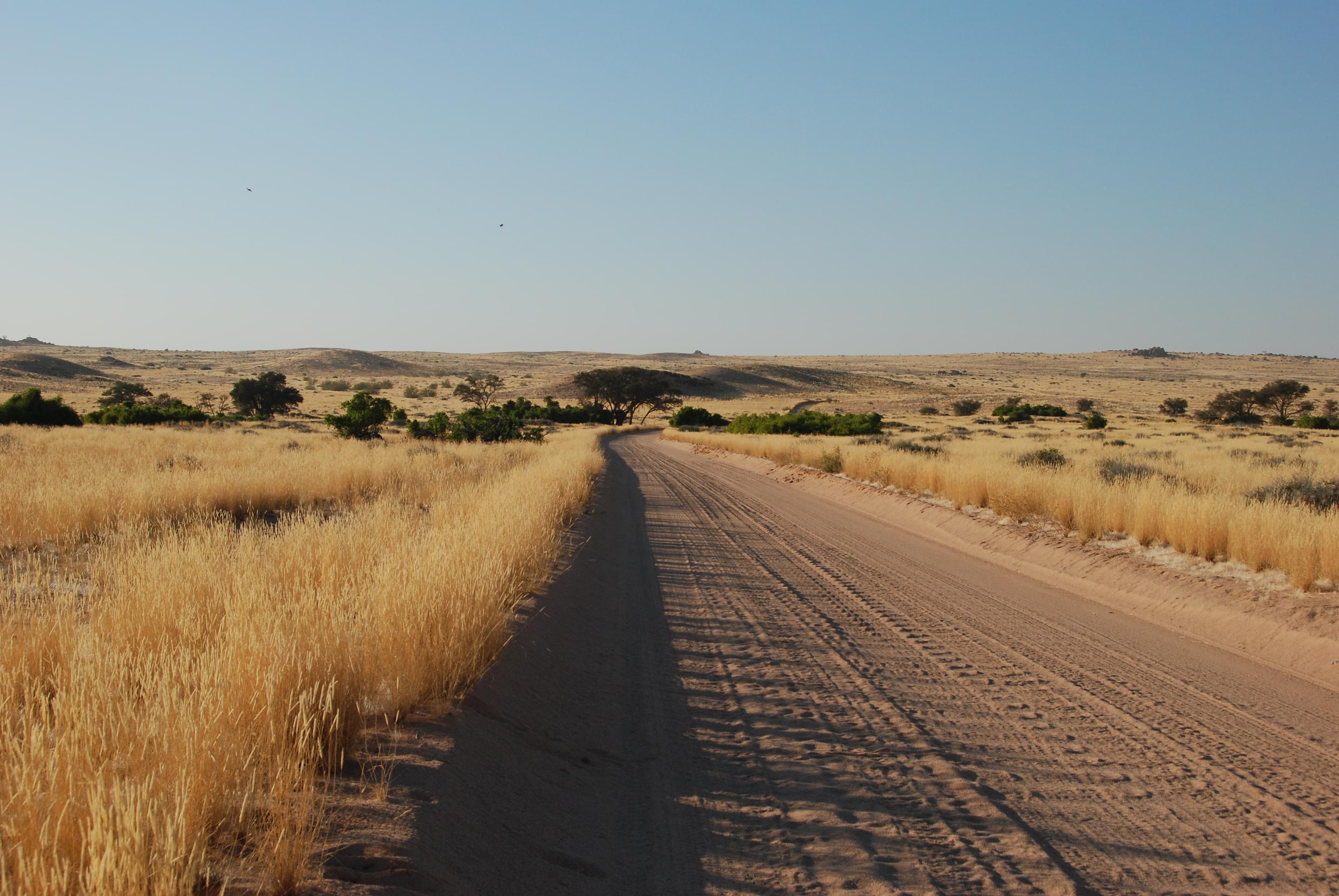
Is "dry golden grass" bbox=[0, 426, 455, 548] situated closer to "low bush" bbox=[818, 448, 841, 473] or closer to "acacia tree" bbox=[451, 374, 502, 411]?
"low bush" bbox=[818, 448, 841, 473]

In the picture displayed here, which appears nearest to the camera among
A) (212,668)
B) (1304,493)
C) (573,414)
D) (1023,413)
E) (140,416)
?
(212,668)

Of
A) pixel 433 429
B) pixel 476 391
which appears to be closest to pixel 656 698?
pixel 433 429

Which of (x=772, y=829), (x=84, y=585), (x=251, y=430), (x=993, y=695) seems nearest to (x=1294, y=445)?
(x=993, y=695)

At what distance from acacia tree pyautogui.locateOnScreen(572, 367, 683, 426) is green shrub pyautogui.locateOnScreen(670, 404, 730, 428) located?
7.52 meters

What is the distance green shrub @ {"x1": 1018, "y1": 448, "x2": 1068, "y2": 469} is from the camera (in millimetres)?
18641

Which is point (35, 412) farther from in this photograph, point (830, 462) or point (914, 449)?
point (914, 449)

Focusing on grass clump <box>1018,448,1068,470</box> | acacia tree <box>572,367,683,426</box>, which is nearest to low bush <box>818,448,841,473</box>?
grass clump <box>1018,448,1068,470</box>

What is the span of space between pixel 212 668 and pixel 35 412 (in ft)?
118

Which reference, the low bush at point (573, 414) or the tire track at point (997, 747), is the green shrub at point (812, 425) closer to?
the low bush at point (573, 414)

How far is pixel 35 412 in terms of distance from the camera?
3153 centimetres

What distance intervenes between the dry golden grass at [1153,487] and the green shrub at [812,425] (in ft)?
32.6

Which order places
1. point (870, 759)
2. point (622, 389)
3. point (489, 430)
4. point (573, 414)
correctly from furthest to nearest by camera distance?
1. point (622, 389)
2. point (573, 414)
3. point (489, 430)
4. point (870, 759)

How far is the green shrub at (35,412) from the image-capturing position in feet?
102

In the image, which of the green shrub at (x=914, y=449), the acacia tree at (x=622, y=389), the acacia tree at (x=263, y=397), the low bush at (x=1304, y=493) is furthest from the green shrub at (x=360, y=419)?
the acacia tree at (x=622, y=389)
